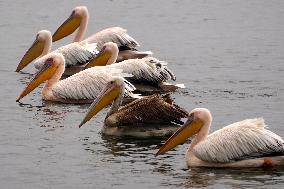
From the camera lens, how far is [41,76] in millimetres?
13602

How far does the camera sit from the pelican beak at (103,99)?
11312 millimetres

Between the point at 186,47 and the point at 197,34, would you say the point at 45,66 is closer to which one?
the point at 186,47

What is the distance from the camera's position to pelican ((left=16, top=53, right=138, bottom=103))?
13148 mm

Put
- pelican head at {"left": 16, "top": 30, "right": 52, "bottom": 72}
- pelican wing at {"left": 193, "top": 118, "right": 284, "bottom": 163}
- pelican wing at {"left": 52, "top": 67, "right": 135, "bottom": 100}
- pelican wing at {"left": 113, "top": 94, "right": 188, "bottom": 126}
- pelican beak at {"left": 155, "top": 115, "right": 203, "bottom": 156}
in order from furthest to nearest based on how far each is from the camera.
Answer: pelican head at {"left": 16, "top": 30, "right": 52, "bottom": 72}, pelican wing at {"left": 52, "top": 67, "right": 135, "bottom": 100}, pelican wing at {"left": 113, "top": 94, "right": 188, "bottom": 126}, pelican beak at {"left": 155, "top": 115, "right": 203, "bottom": 156}, pelican wing at {"left": 193, "top": 118, "right": 284, "bottom": 163}

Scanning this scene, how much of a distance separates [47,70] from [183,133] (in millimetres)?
3882

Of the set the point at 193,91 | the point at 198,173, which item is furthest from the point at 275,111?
the point at 198,173

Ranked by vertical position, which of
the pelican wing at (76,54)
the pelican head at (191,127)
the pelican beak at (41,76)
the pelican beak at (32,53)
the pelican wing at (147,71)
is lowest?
the pelican beak at (32,53)

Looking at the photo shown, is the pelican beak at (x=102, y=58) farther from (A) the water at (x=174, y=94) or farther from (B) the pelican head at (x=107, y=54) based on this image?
(A) the water at (x=174, y=94)

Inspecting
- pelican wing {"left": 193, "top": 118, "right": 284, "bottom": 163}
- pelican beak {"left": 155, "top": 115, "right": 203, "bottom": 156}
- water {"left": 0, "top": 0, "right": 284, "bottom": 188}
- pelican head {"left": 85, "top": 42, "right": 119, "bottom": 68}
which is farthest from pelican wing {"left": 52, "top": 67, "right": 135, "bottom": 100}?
pelican wing {"left": 193, "top": 118, "right": 284, "bottom": 163}

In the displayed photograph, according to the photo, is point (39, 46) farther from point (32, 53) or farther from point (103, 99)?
point (103, 99)

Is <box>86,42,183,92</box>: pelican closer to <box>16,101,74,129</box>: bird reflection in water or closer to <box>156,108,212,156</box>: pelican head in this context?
<box>16,101,74,129</box>: bird reflection in water

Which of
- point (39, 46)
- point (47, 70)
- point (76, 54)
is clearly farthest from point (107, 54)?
point (39, 46)

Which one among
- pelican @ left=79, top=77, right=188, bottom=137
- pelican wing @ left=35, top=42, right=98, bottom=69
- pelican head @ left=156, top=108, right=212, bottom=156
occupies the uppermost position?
pelican head @ left=156, top=108, right=212, bottom=156

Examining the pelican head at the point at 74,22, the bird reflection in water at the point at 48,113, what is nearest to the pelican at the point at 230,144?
the bird reflection in water at the point at 48,113
